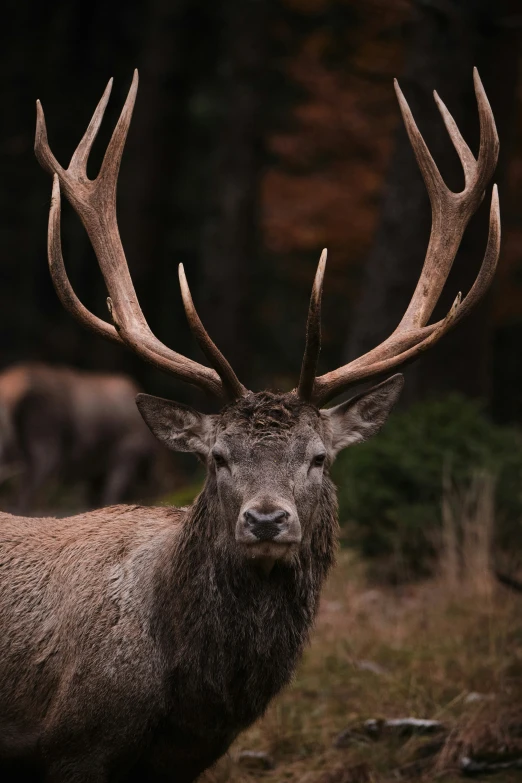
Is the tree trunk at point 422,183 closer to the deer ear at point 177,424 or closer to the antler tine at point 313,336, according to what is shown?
the deer ear at point 177,424

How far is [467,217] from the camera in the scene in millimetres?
5590

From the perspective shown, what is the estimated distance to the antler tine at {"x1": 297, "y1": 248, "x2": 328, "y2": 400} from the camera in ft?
15.4

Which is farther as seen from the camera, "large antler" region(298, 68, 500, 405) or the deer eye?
"large antler" region(298, 68, 500, 405)

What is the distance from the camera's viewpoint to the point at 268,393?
4.88 m

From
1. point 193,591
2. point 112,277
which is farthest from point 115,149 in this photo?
point 193,591

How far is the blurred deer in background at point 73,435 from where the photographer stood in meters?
12.4

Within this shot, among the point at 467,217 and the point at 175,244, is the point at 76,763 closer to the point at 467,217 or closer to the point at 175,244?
the point at 467,217

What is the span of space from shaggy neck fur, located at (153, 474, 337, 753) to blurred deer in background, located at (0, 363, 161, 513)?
7469 millimetres

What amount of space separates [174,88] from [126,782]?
14.3 m

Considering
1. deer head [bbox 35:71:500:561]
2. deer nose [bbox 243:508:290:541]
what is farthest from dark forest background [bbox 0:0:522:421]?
deer nose [bbox 243:508:290:541]

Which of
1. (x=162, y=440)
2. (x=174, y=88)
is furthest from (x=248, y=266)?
(x=162, y=440)

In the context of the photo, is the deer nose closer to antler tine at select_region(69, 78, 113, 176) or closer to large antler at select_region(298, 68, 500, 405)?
large antler at select_region(298, 68, 500, 405)

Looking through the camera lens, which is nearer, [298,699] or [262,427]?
[262,427]

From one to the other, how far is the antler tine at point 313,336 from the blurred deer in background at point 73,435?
7.62m
